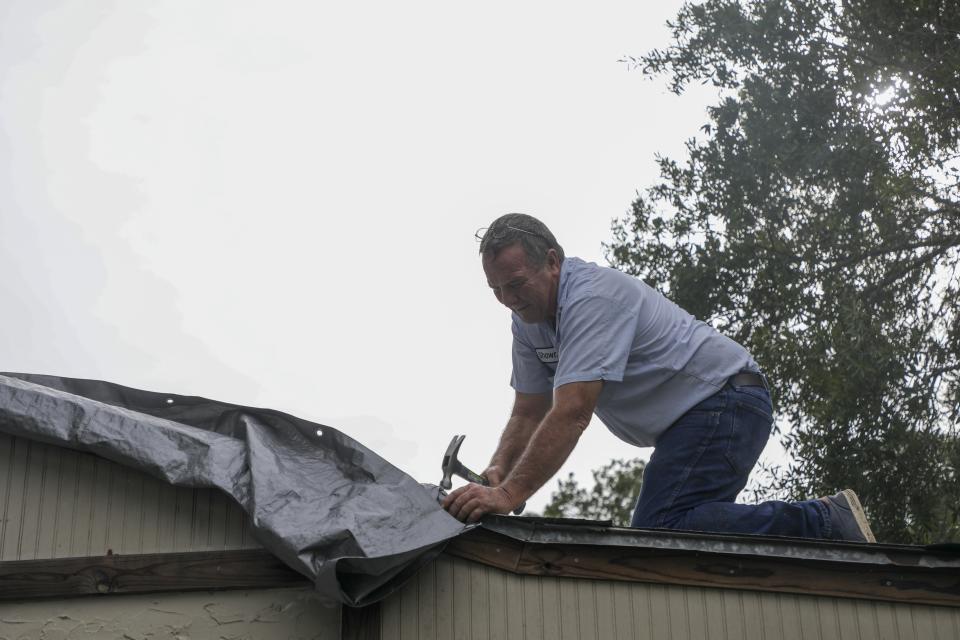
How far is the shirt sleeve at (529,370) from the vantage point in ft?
13.2

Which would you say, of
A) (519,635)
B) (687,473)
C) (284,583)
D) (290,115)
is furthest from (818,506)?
(290,115)

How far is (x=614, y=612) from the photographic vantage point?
303 cm

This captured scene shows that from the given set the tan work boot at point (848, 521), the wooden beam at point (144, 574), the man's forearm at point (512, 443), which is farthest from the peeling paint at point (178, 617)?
the tan work boot at point (848, 521)

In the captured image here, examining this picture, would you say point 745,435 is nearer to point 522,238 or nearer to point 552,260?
point 552,260

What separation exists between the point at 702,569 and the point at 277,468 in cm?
150

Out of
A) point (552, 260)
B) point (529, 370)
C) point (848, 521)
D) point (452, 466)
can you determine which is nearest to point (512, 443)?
point (529, 370)

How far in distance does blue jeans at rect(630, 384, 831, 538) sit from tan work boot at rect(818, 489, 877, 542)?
38 millimetres

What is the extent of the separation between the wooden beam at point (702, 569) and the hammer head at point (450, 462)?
1.03 feet

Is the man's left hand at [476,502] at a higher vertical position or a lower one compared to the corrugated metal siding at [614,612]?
higher

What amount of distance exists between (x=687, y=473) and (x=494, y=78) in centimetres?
1976

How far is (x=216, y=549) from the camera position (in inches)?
124

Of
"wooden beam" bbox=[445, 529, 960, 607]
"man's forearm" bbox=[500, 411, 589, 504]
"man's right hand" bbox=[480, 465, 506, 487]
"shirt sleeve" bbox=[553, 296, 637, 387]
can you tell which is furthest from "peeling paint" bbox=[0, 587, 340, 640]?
"shirt sleeve" bbox=[553, 296, 637, 387]

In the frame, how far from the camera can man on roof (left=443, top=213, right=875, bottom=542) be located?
3.20 metres

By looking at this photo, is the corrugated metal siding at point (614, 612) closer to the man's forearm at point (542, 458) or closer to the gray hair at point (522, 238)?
the man's forearm at point (542, 458)
